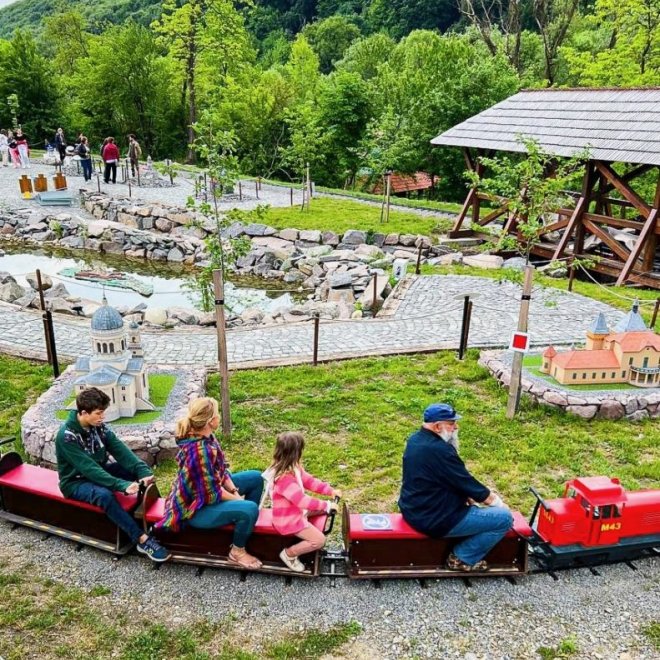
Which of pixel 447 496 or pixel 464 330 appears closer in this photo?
pixel 447 496

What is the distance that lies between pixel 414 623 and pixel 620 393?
5187 millimetres

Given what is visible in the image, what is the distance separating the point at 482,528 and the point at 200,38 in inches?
1522

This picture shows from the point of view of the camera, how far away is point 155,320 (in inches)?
545

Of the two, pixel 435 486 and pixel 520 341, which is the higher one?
pixel 520 341

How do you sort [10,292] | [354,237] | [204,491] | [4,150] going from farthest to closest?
1. [4,150]
2. [354,237]
3. [10,292]
4. [204,491]

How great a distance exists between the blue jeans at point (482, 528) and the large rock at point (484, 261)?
1266cm

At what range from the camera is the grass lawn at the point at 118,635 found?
187 inches

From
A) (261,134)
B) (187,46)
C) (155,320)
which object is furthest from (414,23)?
(155,320)

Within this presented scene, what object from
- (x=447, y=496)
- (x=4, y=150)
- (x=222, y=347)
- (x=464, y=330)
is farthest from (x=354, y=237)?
(x=4, y=150)

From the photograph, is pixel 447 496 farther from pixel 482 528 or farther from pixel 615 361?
pixel 615 361

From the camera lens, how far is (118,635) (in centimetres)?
493

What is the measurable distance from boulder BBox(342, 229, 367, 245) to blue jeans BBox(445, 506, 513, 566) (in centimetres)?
1597

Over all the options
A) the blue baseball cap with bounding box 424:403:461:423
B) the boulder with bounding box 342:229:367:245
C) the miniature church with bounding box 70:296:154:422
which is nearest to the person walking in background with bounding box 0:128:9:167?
the boulder with bounding box 342:229:367:245

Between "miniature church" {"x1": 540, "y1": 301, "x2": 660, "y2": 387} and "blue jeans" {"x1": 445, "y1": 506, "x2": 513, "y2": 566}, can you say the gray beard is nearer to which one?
"blue jeans" {"x1": 445, "y1": 506, "x2": 513, "y2": 566}
